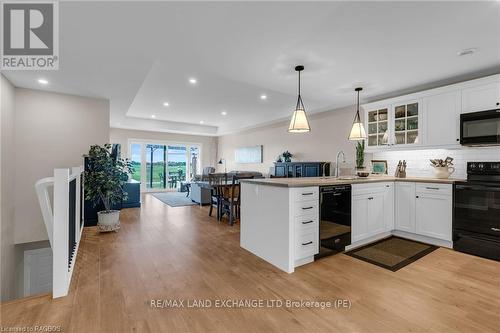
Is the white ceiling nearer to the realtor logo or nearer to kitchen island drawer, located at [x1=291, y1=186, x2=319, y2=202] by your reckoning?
the realtor logo

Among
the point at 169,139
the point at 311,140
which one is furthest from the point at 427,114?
the point at 169,139

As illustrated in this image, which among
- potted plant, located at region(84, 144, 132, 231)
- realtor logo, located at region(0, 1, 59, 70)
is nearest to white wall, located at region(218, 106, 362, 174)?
potted plant, located at region(84, 144, 132, 231)

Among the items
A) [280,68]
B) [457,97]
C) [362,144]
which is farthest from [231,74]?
[457,97]

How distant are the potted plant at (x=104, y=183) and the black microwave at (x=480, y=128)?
18.3 ft

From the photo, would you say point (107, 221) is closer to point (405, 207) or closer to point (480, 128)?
point (405, 207)

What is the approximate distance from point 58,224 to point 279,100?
4562 mm

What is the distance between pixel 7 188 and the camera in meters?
3.57

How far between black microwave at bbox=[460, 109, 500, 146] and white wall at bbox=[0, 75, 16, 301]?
6.52m

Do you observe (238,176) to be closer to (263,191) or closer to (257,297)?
(263,191)

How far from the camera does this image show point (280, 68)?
10.7ft

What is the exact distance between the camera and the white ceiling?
2008 mm

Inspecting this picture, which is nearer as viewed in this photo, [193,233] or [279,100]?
[193,233]

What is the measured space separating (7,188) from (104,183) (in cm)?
128

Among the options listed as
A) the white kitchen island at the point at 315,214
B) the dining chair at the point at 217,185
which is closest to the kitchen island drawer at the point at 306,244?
the white kitchen island at the point at 315,214
